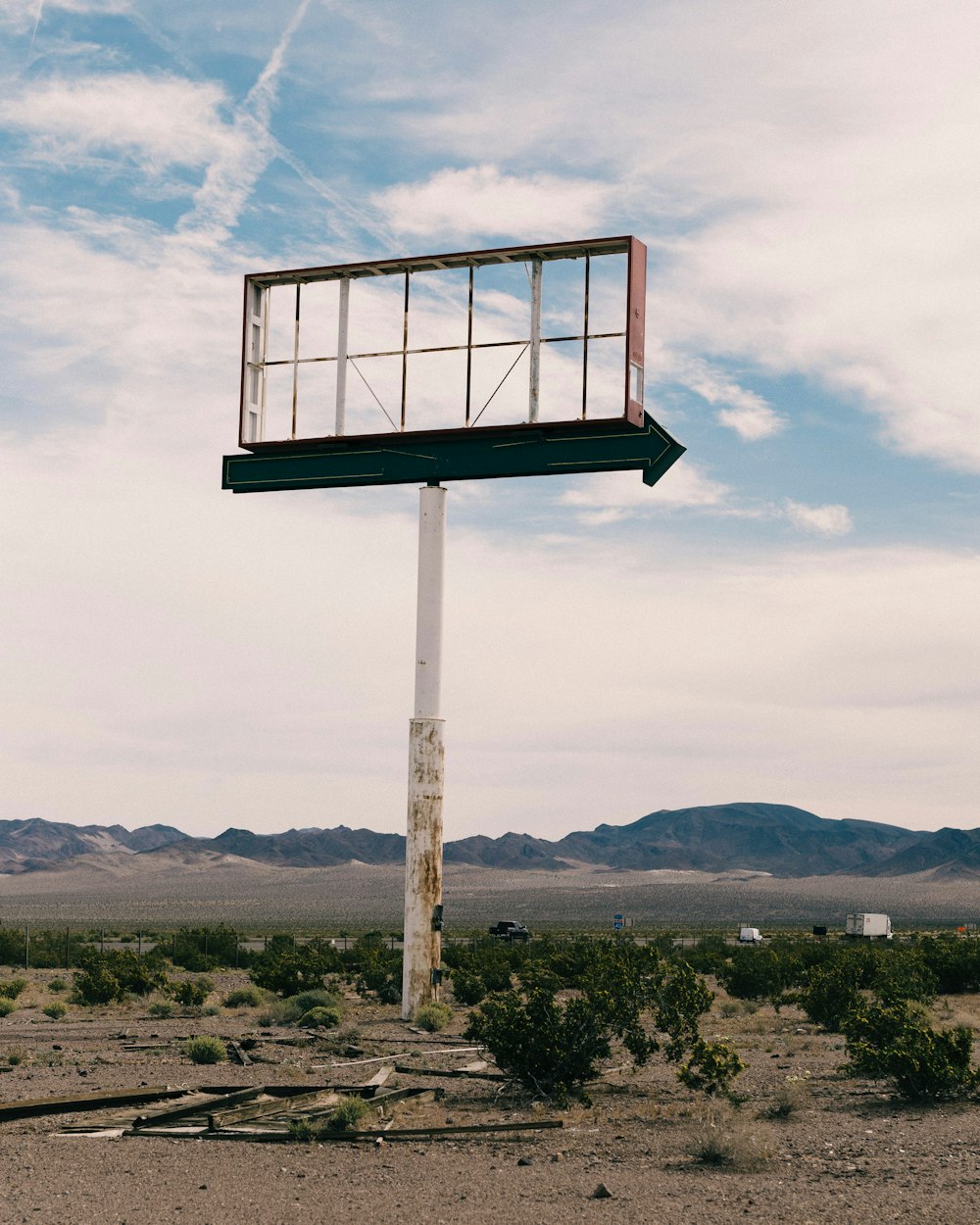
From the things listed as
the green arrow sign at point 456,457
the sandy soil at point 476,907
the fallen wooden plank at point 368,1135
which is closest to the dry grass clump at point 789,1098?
the fallen wooden plank at point 368,1135

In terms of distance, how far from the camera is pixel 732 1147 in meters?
14.7

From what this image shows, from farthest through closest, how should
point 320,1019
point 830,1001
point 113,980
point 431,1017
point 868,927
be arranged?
1. point 868,927
2. point 113,980
3. point 320,1019
4. point 830,1001
5. point 431,1017

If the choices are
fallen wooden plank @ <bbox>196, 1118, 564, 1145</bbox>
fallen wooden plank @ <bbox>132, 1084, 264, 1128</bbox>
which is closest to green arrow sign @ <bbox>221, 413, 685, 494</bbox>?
fallen wooden plank @ <bbox>132, 1084, 264, 1128</bbox>

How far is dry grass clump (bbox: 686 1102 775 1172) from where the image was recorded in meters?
14.6

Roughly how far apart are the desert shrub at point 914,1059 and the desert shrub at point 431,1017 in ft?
29.9

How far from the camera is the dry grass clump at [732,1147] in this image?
14.6 meters

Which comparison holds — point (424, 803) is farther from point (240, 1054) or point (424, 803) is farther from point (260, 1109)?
→ point (260, 1109)

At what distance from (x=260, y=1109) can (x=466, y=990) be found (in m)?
15.0

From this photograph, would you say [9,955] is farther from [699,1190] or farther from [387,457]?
[699,1190]

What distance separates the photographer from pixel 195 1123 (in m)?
16.8

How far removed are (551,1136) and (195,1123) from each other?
14.2ft

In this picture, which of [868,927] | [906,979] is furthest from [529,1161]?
[868,927]

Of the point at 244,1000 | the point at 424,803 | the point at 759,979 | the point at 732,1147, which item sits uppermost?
the point at 424,803

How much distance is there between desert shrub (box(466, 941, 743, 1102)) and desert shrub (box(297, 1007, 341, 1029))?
7958 mm
